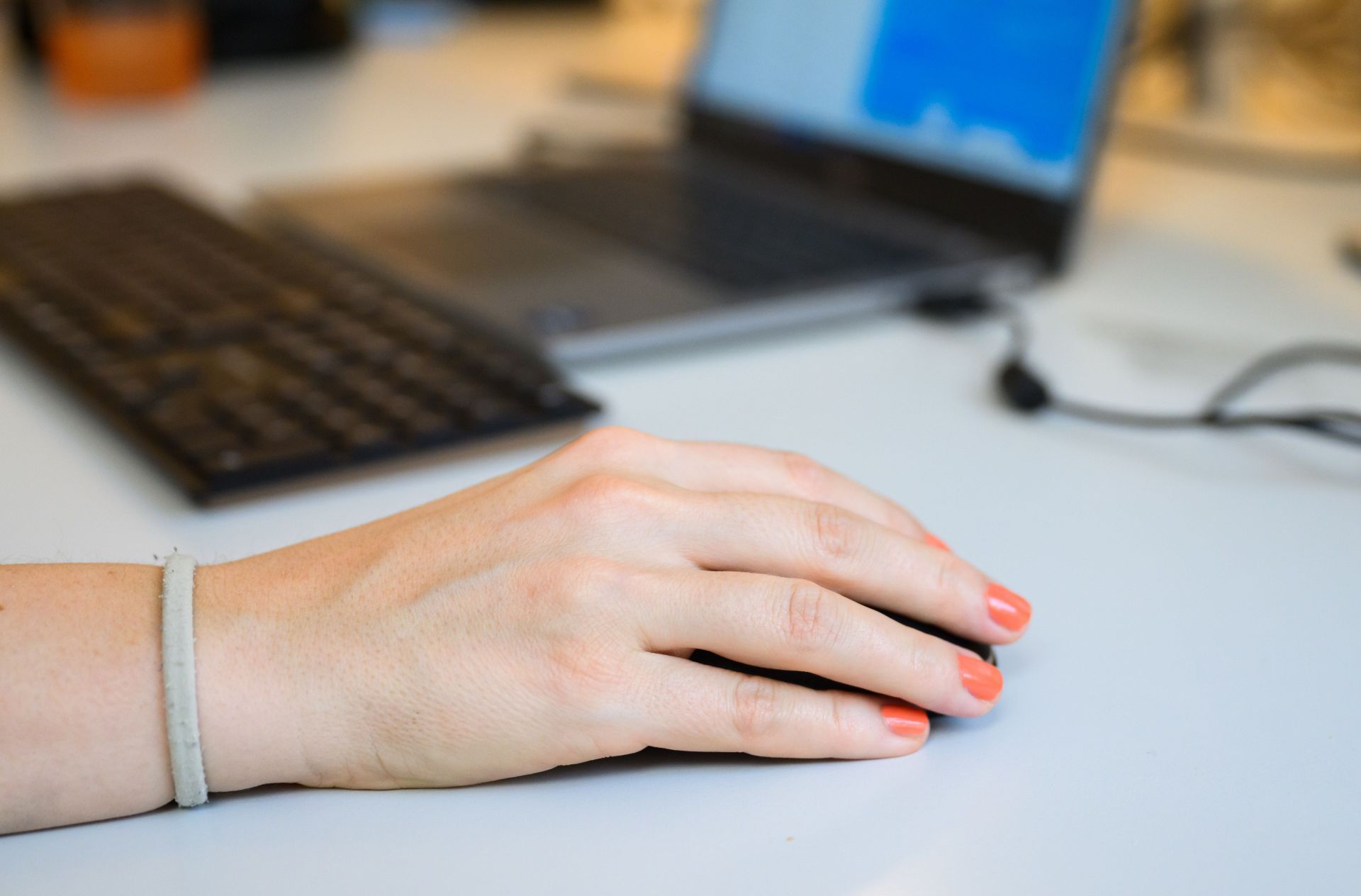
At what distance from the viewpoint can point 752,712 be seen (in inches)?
18.1

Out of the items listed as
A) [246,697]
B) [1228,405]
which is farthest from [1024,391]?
[246,697]

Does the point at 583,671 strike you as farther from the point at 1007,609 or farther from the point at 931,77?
the point at 931,77

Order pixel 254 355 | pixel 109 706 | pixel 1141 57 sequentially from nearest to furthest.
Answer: pixel 109 706 → pixel 254 355 → pixel 1141 57


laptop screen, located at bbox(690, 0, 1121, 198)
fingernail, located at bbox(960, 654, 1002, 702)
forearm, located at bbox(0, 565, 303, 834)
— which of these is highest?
laptop screen, located at bbox(690, 0, 1121, 198)

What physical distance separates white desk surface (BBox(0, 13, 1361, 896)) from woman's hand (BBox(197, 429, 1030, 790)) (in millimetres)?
18

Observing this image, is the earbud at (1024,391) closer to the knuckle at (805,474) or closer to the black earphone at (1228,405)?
the black earphone at (1228,405)

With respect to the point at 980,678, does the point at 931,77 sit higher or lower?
higher

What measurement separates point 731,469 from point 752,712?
0.37ft

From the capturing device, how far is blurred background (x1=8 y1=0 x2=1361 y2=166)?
1279mm

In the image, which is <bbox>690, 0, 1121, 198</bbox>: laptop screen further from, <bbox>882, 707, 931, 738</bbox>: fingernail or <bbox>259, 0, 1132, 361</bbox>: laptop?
<bbox>882, 707, 931, 738</bbox>: fingernail

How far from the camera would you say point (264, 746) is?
1.48 feet

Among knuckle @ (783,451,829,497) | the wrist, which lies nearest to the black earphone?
knuckle @ (783,451,829,497)

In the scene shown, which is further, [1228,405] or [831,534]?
[1228,405]

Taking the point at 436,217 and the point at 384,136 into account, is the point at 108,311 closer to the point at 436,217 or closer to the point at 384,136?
the point at 436,217
